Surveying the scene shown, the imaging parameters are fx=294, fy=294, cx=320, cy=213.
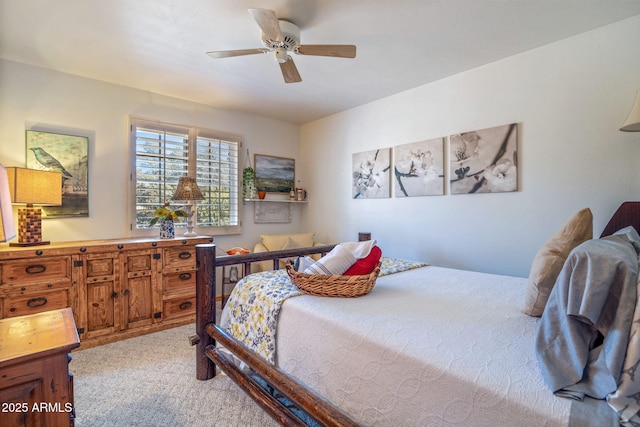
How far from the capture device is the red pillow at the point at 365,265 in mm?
1769

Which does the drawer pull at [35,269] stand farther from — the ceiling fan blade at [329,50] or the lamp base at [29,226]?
the ceiling fan blade at [329,50]

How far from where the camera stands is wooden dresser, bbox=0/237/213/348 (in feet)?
7.78

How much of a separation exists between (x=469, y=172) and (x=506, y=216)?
0.55m

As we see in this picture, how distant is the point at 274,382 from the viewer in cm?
134

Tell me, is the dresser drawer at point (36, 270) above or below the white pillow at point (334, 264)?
below

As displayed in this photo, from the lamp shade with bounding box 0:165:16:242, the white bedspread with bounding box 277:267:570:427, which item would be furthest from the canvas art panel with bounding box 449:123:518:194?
the lamp shade with bounding box 0:165:16:242

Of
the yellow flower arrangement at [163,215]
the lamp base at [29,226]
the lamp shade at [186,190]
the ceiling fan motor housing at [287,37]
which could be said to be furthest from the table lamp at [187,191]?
the ceiling fan motor housing at [287,37]

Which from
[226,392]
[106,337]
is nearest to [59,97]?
[106,337]

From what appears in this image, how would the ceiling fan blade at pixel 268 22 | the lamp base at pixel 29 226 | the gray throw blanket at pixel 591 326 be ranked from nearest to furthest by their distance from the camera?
the gray throw blanket at pixel 591 326, the ceiling fan blade at pixel 268 22, the lamp base at pixel 29 226

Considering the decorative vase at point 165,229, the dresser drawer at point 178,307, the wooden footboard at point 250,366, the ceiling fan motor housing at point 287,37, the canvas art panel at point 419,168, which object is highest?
the ceiling fan motor housing at point 287,37

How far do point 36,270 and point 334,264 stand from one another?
2.52m

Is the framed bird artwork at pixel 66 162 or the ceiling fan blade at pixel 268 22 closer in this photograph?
the ceiling fan blade at pixel 268 22

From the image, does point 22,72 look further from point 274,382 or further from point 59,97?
point 274,382

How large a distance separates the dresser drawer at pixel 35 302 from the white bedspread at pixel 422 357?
2.21 metres
